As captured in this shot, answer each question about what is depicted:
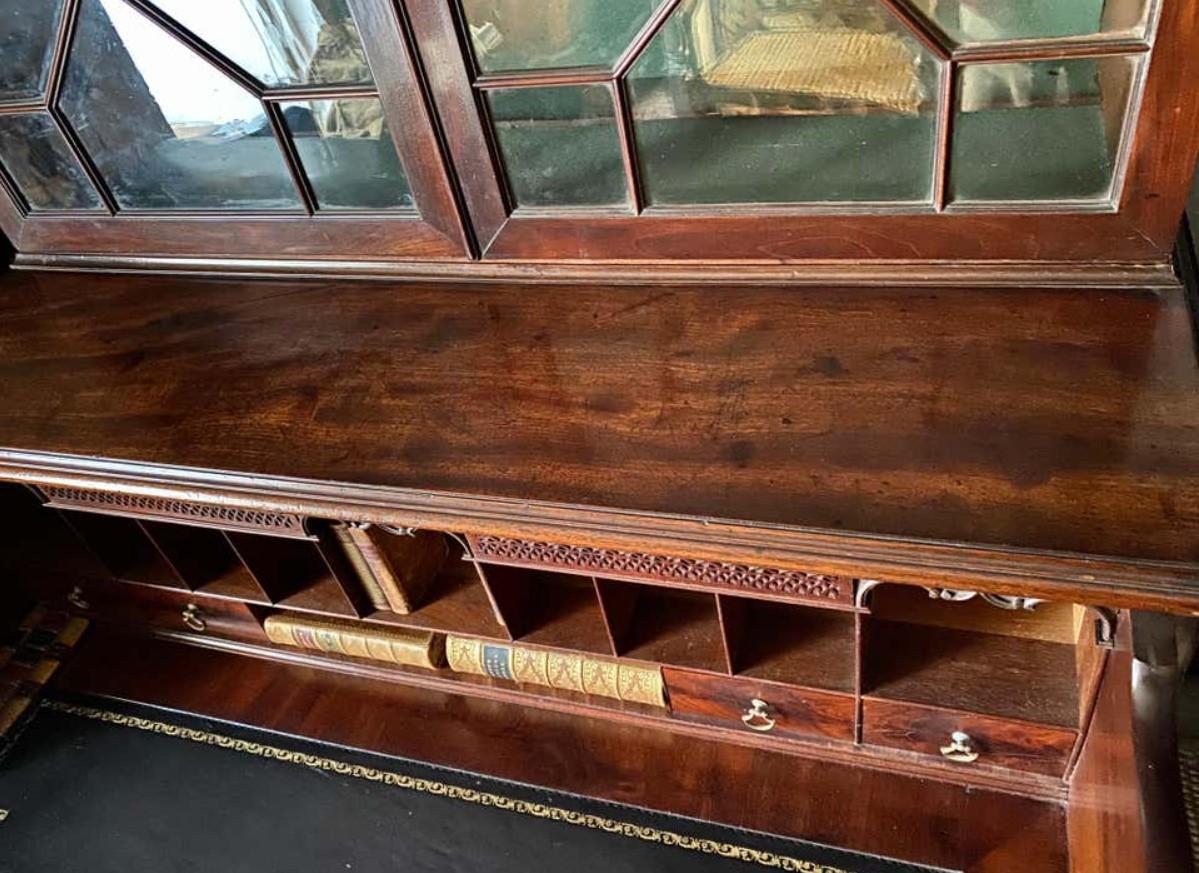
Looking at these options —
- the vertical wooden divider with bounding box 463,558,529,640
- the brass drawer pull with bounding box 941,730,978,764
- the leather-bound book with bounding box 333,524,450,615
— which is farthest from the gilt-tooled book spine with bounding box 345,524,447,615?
the brass drawer pull with bounding box 941,730,978,764

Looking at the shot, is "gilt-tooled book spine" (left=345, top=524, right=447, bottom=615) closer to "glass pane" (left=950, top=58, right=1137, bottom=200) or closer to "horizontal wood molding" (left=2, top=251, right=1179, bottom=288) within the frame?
"horizontal wood molding" (left=2, top=251, right=1179, bottom=288)

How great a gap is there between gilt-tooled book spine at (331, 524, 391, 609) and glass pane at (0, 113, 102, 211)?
0.56 meters

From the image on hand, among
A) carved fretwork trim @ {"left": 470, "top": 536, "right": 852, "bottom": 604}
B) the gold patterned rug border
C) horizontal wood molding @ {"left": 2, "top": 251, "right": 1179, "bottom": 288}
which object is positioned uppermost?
horizontal wood molding @ {"left": 2, "top": 251, "right": 1179, "bottom": 288}

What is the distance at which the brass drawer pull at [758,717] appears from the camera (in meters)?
1.14

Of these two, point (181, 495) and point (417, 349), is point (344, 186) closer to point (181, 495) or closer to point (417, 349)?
point (417, 349)

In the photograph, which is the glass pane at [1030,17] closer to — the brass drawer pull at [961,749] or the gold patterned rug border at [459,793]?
the brass drawer pull at [961,749]

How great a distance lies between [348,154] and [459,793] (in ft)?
2.61

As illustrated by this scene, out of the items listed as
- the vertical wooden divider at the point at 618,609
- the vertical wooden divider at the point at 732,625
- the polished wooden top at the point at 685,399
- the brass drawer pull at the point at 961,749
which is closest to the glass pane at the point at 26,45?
the polished wooden top at the point at 685,399

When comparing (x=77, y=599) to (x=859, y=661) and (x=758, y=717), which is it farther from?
(x=859, y=661)

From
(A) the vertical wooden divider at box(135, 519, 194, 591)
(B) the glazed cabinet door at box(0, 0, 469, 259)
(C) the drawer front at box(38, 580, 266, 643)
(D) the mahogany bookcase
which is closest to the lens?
(D) the mahogany bookcase

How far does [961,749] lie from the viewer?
3.51 feet

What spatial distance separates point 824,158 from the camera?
3.21ft

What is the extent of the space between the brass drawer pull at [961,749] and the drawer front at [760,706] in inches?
4.2

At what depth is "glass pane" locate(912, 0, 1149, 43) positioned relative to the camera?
0.81m
